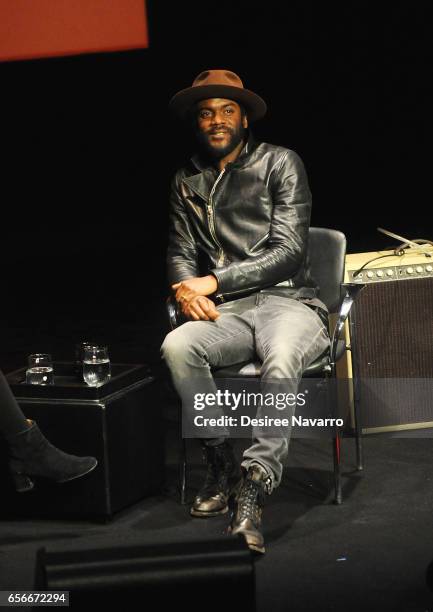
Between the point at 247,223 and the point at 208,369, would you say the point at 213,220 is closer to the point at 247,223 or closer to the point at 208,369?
the point at 247,223

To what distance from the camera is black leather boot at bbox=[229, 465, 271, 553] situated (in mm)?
3144

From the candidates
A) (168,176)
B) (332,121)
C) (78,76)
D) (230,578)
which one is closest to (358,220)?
(332,121)

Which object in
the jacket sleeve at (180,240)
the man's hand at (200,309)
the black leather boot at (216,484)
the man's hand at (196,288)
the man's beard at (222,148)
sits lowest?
the black leather boot at (216,484)

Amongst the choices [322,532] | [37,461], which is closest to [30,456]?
[37,461]

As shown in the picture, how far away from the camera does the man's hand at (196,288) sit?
3621 millimetres

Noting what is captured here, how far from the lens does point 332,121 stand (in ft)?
26.0

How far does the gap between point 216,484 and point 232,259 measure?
2.51 feet

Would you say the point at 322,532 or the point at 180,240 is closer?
the point at 322,532

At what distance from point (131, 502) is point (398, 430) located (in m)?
1.21

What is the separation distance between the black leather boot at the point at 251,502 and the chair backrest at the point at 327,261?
851mm

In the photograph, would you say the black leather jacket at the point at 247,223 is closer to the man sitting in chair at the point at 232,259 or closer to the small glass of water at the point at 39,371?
the man sitting in chair at the point at 232,259

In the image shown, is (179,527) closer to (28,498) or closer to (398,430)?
(28,498)

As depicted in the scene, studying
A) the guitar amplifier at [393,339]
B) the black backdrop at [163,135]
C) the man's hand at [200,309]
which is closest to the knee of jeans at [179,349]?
the man's hand at [200,309]

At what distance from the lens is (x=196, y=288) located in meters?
3.62
